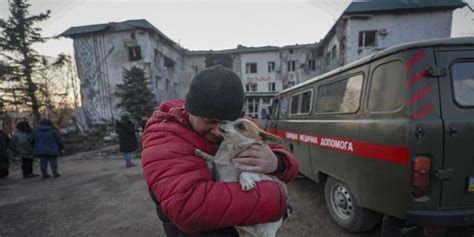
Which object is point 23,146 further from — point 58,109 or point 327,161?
point 58,109

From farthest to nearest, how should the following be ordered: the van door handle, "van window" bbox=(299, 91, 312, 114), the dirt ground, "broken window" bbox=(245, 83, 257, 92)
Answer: "broken window" bbox=(245, 83, 257, 92), "van window" bbox=(299, 91, 312, 114), the dirt ground, the van door handle

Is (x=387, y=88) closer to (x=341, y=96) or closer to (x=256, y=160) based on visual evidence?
(x=341, y=96)

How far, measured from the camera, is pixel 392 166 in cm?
232

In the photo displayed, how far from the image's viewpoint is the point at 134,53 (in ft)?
74.5

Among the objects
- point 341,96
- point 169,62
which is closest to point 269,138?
point 341,96

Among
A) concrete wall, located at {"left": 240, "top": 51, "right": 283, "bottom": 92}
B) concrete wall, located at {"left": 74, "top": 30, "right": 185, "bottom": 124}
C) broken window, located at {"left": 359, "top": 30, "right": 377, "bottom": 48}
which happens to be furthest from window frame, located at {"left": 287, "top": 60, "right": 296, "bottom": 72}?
concrete wall, located at {"left": 74, "top": 30, "right": 185, "bottom": 124}

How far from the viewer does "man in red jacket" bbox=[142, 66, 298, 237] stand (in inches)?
36.1

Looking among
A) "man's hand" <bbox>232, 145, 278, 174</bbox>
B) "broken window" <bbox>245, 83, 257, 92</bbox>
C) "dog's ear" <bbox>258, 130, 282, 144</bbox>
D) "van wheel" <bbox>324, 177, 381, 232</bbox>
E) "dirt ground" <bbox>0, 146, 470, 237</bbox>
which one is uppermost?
"broken window" <bbox>245, 83, 257, 92</bbox>

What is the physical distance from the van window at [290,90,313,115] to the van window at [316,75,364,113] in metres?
0.39

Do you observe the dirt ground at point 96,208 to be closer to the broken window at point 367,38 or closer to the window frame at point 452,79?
the window frame at point 452,79

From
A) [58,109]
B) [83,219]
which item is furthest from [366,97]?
[58,109]

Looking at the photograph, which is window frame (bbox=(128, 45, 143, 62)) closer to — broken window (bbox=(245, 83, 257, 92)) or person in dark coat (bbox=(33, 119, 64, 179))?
broken window (bbox=(245, 83, 257, 92))

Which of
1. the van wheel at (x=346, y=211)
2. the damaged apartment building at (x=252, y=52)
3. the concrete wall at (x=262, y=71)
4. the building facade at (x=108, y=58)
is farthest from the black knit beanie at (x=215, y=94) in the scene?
the concrete wall at (x=262, y=71)

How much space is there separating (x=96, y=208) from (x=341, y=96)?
4.82m
